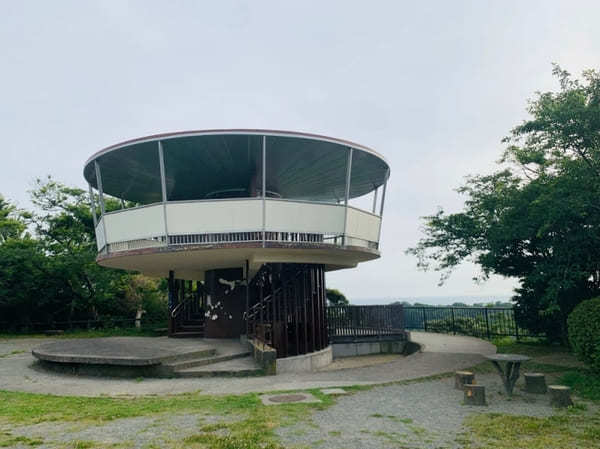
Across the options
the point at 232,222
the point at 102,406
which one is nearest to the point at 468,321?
the point at 232,222

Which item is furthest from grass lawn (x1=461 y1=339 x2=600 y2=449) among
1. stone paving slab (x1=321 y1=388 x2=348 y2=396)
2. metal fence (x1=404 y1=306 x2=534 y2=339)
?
metal fence (x1=404 y1=306 x2=534 y2=339)

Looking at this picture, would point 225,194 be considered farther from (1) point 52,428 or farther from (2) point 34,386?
(1) point 52,428

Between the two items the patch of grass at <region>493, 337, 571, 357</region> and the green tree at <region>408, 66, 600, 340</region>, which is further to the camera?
the patch of grass at <region>493, 337, 571, 357</region>

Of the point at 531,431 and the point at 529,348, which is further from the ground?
the point at 529,348

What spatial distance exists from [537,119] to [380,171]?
6.42m

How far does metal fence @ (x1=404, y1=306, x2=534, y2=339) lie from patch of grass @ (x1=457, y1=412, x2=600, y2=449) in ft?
36.3

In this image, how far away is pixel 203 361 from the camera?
11.6m

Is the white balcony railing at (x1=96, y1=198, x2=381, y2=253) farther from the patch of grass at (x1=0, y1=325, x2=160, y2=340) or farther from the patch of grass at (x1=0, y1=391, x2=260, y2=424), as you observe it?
the patch of grass at (x1=0, y1=325, x2=160, y2=340)

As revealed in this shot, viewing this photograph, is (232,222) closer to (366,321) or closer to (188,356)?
(188,356)

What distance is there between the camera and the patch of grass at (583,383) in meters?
7.96

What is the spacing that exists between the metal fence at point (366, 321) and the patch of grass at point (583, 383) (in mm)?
8564

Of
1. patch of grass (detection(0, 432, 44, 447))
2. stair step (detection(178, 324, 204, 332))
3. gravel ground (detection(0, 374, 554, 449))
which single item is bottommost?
gravel ground (detection(0, 374, 554, 449))

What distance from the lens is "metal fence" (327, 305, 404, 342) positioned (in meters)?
17.9

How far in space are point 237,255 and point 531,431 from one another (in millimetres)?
8908
